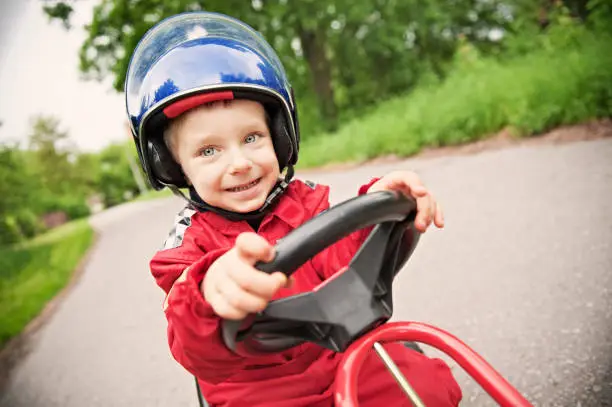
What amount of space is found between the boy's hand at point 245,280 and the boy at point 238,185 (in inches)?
7.0

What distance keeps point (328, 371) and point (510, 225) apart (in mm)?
2198

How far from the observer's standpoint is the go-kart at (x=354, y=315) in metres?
0.70

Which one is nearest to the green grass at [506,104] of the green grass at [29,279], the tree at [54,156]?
the green grass at [29,279]

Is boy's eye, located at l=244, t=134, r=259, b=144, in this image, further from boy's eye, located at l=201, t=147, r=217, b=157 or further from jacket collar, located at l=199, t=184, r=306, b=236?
jacket collar, located at l=199, t=184, r=306, b=236

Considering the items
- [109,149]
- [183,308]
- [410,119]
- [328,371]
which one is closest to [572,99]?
[410,119]

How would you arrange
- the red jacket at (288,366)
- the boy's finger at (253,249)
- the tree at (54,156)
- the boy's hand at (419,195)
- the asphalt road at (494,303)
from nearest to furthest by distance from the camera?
the boy's finger at (253,249) → the boy's hand at (419,195) → the red jacket at (288,366) → the asphalt road at (494,303) → the tree at (54,156)

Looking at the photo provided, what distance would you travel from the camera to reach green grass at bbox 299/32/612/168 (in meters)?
4.20

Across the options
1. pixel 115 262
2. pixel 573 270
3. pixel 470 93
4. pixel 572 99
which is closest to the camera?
pixel 573 270

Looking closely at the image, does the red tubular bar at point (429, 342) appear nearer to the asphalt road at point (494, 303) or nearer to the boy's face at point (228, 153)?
the boy's face at point (228, 153)

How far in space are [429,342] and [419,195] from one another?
0.93 feet

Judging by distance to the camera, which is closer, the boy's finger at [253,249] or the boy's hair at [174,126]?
the boy's finger at [253,249]

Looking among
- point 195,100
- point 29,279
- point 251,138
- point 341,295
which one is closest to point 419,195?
point 341,295

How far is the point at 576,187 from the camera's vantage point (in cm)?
297

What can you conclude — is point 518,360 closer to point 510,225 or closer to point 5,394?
point 510,225
